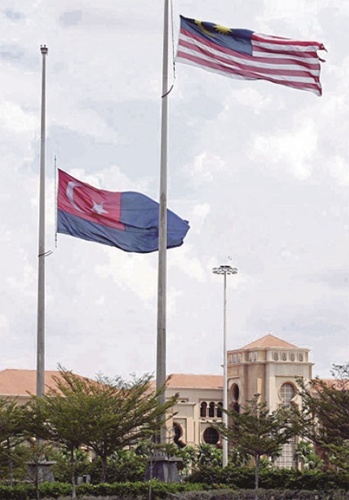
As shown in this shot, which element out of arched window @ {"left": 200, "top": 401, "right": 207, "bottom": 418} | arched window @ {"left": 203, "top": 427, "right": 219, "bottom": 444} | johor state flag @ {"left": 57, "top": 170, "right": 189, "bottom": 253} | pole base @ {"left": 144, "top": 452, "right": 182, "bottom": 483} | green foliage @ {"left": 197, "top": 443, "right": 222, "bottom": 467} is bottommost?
green foliage @ {"left": 197, "top": 443, "right": 222, "bottom": 467}

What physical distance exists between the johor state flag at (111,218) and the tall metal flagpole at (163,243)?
5.91 ft

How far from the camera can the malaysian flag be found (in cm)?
2858

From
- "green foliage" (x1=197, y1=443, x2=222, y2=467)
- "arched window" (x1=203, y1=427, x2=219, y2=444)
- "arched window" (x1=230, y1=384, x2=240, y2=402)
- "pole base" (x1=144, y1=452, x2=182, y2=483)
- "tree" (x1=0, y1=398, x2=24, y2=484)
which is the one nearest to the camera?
"pole base" (x1=144, y1=452, x2=182, y2=483)

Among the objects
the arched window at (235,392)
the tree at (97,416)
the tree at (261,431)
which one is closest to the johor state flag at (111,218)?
the tree at (97,416)

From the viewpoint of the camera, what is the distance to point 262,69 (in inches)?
1128

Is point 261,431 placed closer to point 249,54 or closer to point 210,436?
point 249,54

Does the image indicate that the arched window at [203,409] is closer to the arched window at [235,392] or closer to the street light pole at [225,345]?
the arched window at [235,392]

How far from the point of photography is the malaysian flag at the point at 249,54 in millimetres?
28578

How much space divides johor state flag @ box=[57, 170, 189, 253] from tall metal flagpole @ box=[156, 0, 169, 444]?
180 cm

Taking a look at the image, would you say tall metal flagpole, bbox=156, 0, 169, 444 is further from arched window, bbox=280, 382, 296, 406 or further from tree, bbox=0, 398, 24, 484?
arched window, bbox=280, 382, 296, 406

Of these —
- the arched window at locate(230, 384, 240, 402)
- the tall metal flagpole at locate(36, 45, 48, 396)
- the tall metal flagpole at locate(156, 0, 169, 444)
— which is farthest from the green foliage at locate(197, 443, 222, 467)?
the tall metal flagpole at locate(156, 0, 169, 444)

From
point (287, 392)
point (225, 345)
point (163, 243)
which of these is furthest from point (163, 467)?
point (287, 392)

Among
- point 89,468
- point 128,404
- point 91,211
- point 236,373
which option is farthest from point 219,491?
point 236,373

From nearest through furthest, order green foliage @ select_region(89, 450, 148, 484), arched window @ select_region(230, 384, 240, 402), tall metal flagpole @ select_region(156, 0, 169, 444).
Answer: tall metal flagpole @ select_region(156, 0, 169, 444) < green foliage @ select_region(89, 450, 148, 484) < arched window @ select_region(230, 384, 240, 402)
